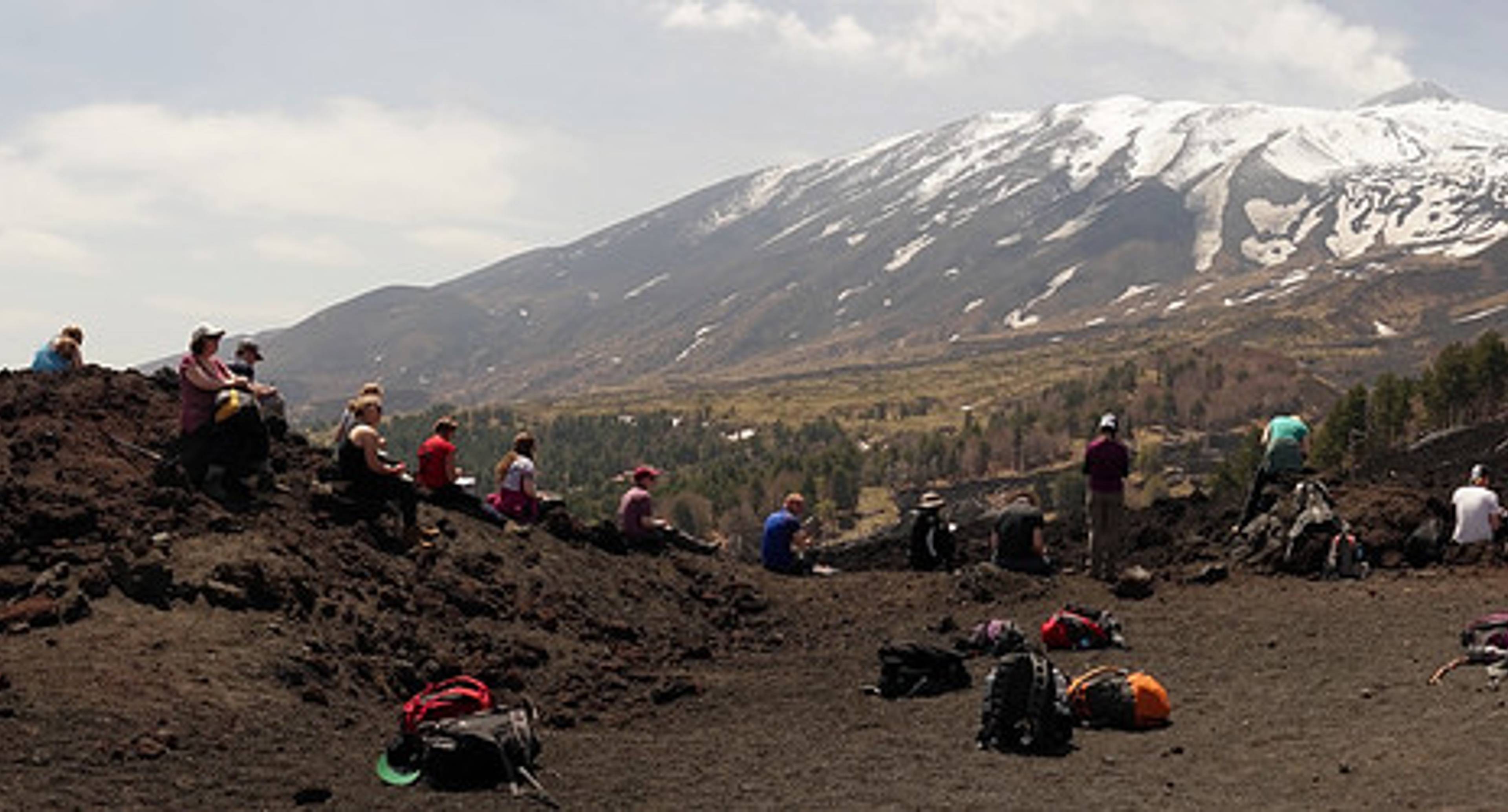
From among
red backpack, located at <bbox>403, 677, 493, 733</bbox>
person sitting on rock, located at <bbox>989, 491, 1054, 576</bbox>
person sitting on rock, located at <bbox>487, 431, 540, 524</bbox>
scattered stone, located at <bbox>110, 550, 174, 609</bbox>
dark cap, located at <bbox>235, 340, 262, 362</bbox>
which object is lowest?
red backpack, located at <bbox>403, 677, 493, 733</bbox>

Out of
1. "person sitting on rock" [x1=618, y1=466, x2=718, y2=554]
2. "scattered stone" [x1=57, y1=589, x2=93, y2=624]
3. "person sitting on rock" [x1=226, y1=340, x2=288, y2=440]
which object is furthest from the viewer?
"person sitting on rock" [x1=618, y1=466, x2=718, y2=554]

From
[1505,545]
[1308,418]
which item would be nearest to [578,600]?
[1505,545]

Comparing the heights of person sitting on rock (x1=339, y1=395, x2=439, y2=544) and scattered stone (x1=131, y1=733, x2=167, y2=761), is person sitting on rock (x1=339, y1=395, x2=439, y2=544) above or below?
above

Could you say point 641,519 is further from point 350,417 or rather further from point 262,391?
point 262,391

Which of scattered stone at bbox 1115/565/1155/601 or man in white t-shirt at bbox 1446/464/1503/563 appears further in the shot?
man in white t-shirt at bbox 1446/464/1503/563

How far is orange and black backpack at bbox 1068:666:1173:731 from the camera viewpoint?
14047 millimetres

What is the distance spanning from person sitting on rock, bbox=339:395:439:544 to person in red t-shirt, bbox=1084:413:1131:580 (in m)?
10.6

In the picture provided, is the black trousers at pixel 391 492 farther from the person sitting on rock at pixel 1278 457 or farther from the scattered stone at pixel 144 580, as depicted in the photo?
the person sitting on rock at pixel 1278 457

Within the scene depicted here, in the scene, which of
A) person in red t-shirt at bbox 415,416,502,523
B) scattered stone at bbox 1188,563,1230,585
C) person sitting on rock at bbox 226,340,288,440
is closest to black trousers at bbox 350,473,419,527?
person in red t-shirt at bbox 415,416,502,523

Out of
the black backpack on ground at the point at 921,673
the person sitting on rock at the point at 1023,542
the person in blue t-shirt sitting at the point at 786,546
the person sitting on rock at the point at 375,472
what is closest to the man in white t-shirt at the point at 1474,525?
the person sitting on rock at the point at 1023,542

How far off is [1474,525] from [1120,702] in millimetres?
11094

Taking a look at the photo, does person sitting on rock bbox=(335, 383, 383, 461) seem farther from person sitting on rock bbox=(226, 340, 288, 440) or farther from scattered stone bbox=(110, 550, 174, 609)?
scattered stone bbox=(110, 550, 174, 609)

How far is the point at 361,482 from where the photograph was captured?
20.7 meters

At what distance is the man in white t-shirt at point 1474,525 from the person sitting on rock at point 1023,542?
252 inches
